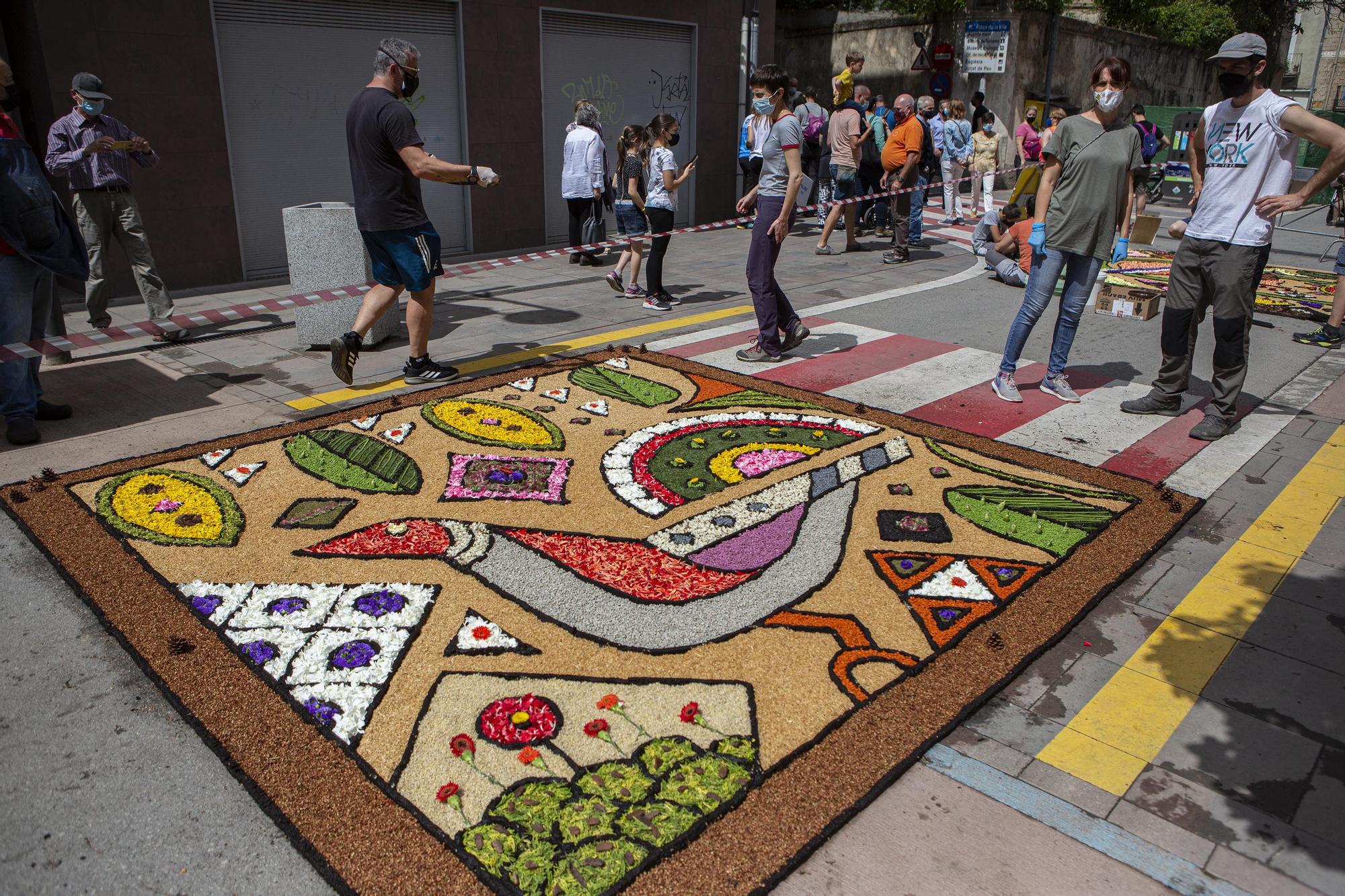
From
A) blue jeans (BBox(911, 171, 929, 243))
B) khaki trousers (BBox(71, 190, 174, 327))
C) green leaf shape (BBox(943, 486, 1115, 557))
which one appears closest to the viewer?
green leaf shape (BBox(943, 486, 1115, 557))

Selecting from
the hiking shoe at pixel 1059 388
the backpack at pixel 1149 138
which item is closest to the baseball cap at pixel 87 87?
the hiking shoe at pixel 1059 388

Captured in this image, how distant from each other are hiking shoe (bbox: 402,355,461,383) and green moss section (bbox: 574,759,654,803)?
14.3ft

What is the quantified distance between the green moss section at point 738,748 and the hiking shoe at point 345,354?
4.23m

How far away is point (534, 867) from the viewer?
8.13 feet

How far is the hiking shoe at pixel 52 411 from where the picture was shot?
5.85m

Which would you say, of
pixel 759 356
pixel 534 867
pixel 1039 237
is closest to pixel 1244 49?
pixel 1039 237

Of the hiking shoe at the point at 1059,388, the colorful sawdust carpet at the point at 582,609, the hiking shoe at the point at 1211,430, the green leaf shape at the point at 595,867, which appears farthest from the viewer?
the hiking shoe at the point at 1059,388

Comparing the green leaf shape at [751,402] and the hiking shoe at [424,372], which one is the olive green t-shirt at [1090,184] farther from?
the hiking shoe at [424,372]

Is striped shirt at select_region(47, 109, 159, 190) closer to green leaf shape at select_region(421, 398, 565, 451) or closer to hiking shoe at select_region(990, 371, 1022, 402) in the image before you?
green leaf shape at select_region(421, 398, 565, 451)

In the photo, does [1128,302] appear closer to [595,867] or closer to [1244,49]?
[1244,49]

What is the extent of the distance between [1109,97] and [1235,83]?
654mm

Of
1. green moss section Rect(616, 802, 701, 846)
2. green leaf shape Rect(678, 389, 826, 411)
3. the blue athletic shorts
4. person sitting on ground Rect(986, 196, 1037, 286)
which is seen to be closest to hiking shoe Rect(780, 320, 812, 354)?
green leaf shape Rect(678, 389, 826, 411)

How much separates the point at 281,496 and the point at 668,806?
9.54 ft

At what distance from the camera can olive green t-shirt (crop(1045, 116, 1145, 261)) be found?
5.81 meters
